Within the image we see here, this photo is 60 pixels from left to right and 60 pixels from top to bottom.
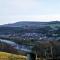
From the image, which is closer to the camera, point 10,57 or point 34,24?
point 10,57

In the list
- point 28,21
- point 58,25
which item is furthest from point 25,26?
point 58,25

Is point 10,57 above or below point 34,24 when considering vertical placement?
below

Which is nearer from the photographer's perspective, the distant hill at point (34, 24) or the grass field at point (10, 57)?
the grass field at point (10, 57)

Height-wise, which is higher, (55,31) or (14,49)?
(55,31)

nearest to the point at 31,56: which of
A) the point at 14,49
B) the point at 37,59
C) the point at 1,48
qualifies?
the point at 37,59

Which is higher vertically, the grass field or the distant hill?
the distant hill

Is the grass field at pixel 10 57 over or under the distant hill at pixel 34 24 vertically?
under

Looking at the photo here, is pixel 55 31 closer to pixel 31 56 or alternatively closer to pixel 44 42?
pixel 44 42

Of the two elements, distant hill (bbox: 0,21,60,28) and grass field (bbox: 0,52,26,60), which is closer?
grass field (bbox: 0,52,26,60)

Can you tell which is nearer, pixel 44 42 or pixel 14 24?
pixel 44 42

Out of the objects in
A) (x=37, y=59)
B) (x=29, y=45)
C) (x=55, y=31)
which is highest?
(x=55, y=31)

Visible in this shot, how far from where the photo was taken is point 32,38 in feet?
13.2

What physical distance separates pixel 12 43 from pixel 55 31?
0.87 m

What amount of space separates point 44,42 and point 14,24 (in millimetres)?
747
